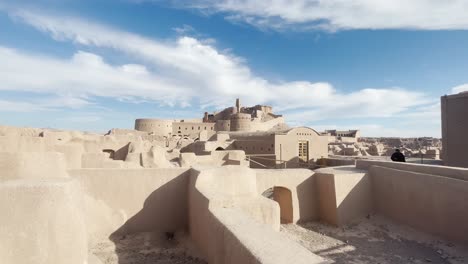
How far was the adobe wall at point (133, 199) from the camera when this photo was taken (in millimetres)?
7473

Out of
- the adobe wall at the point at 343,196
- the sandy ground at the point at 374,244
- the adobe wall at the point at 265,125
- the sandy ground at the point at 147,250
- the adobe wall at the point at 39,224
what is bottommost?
the sandy ground at the point at 374,244

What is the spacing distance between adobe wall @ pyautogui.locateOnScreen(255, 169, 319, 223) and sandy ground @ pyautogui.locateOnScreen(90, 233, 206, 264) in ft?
12.4

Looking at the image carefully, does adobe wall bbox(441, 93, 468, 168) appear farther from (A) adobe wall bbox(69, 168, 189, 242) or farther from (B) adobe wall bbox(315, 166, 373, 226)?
(A) adobe wall bbox(69, 168, 189, 242)

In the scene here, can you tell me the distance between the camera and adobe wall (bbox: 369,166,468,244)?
7.34 meters

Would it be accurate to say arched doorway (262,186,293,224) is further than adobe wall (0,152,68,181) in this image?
Yes

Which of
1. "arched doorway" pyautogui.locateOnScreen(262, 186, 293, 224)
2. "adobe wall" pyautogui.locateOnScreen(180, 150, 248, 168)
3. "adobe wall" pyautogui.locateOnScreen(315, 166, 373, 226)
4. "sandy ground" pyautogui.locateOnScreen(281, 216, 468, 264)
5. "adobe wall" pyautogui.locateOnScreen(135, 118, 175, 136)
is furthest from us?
"adobe wall" pyautogui.locateOnScreen(135, 118, 175, 136)

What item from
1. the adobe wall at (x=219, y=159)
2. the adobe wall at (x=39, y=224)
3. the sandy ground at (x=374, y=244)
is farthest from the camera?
the adobe wall at (x=219, y=159)

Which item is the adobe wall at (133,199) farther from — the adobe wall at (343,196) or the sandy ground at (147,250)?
the adobe wall at (343,196)

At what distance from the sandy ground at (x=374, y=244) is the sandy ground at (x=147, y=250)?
11.1 ft

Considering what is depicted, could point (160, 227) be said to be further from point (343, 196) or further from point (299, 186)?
point (343, 196)

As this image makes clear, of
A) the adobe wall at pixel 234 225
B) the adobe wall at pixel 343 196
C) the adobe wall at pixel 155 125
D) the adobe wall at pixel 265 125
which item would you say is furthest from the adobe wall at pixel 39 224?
the adobe wall at pixel 155 125

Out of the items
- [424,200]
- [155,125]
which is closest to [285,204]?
[424,200]

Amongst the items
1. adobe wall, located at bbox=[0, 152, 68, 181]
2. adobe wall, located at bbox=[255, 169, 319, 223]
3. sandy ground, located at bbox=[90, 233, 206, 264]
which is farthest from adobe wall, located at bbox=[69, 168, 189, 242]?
adobe wall, located at bbox=[255, 169, 319, 223]

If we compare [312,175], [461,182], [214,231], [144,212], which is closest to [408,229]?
[461,182]
